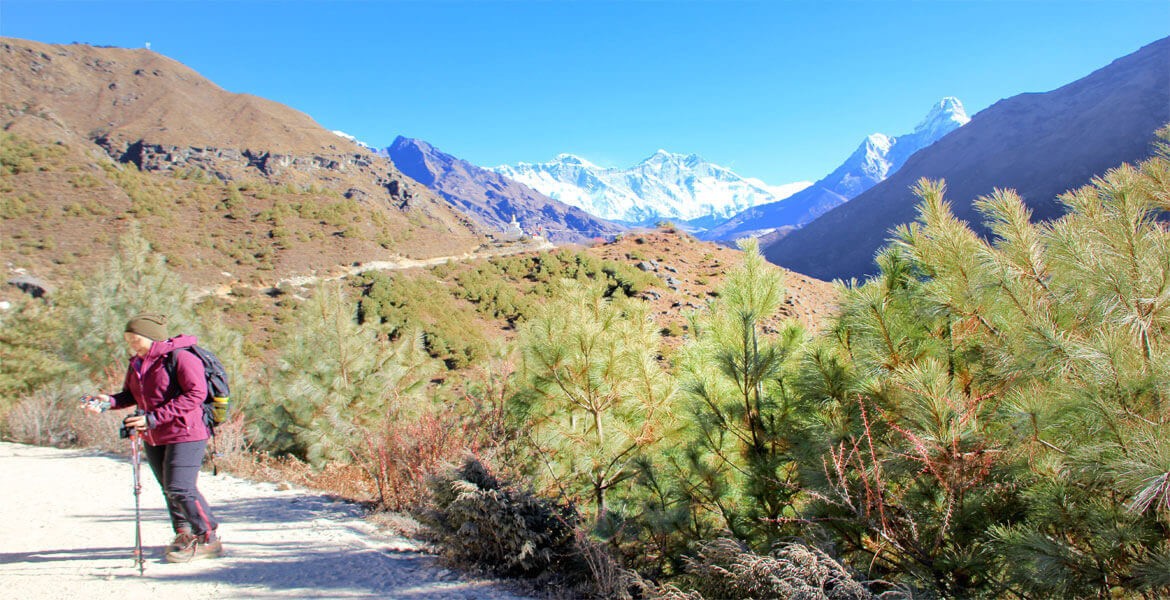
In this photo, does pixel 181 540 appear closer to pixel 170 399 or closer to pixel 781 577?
pixel 170 399

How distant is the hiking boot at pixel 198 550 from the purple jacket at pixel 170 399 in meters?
0.79

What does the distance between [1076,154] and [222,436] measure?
5386 inches

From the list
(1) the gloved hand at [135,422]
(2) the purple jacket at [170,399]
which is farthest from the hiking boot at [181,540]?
(1) the gloved hand at [135,422]

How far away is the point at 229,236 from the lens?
138ft

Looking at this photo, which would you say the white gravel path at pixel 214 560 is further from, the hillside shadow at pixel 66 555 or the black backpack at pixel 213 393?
the black backpack at pixel 213 393

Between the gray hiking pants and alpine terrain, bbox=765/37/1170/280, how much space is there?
308 ft

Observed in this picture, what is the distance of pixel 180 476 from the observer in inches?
146

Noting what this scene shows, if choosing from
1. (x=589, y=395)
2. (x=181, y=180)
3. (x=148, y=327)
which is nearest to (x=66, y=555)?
(x=148, y=327)

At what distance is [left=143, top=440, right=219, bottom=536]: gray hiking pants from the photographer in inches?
145

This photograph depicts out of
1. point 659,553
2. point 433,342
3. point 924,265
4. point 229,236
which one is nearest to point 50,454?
point 659,553

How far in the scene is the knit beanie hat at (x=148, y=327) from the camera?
3.67 meters

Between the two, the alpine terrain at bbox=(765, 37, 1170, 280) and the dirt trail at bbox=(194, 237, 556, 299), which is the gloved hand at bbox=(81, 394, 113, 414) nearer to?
the dirt trail at bbox=(194, 237, 556, 299)

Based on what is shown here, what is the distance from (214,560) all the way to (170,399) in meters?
1.24

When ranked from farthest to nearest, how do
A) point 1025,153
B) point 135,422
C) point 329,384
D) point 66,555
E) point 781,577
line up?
point 1025,153, point 329,384, point 66,555, point 135,422, point 781,577
